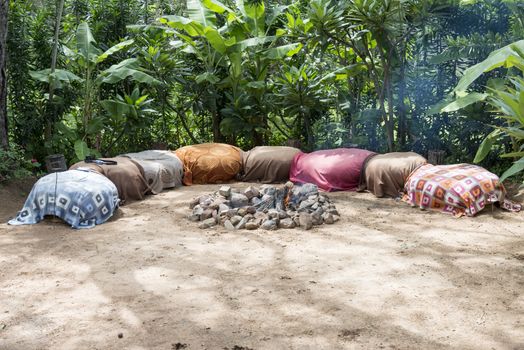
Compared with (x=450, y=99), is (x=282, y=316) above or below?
below

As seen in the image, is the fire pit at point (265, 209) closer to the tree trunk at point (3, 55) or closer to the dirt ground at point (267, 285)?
the dirt ground at point (267, 285)

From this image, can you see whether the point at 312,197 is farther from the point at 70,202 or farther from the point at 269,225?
the point at 70,202

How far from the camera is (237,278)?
398 cm

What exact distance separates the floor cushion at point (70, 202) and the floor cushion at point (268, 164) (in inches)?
95.8

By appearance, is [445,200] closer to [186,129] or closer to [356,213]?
[356,213]

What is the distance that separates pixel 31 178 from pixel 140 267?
3.66 m

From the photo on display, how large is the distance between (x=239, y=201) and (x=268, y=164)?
1.90 metres

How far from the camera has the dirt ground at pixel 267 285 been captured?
3.02m

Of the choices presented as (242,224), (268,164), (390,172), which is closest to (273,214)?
(242,224)

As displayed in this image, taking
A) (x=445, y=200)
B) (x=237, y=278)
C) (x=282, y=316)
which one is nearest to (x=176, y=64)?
(x=445, y=200)

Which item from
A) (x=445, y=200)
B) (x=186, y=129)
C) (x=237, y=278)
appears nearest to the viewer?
(x=237, y=278)

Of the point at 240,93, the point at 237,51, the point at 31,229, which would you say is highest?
the point at 237,51

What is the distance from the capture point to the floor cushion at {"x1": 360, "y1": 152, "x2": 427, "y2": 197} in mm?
6520

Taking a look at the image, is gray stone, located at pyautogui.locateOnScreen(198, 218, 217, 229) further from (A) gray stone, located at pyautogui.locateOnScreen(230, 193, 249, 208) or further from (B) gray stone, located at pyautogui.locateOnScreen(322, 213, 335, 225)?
(B) gray stone, located at pyautogui.locateOnScreen(322, 213, 335, 225)
